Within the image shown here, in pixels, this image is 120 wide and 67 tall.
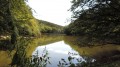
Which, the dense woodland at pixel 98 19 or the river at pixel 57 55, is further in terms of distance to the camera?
the dense woodland at pixel 98 19

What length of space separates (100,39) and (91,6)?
2856mm

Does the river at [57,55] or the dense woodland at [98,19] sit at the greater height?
the dense woodland at [98,19]

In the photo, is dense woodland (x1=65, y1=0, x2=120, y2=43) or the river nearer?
the river

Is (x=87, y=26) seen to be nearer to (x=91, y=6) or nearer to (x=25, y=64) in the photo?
(x=91, y=6)

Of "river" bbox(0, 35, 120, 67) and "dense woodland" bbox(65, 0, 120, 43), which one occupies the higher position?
"dense woodland" bbox(65, 0, 120, 43)

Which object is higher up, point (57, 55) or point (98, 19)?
point (98, 19)

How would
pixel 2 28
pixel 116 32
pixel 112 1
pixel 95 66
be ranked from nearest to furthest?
pixel 2 28, pixel 95 66, pixel 112 1, pixel 116 32

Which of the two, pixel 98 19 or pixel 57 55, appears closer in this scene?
pixel 98 19

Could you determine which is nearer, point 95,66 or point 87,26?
point 95,66

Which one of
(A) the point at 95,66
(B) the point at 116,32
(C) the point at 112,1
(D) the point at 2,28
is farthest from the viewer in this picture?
(B) the point at 116,32

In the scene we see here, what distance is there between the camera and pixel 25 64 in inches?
326

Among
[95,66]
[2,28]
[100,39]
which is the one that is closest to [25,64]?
[2,28]

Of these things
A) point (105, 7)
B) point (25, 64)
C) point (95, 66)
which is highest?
point (105, 7)

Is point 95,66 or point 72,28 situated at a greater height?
point 72,28
